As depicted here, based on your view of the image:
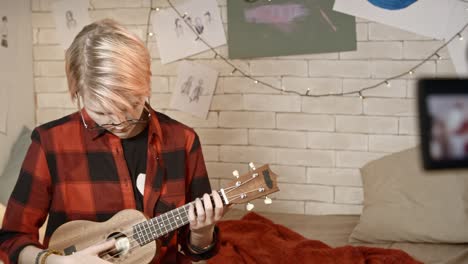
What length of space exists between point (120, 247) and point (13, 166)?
1.34m

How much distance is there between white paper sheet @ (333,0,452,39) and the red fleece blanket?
2.98ft

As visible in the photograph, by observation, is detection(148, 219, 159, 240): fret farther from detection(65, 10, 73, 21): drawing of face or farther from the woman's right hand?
detection(65, 10, 73, 21): drawing of face

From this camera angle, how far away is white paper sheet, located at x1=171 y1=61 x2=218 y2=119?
7.88ft

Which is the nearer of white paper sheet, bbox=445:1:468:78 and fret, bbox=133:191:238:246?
fret, bbox=133:191:238:246

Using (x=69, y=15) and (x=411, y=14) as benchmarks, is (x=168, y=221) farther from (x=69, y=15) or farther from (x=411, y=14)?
(x=69, y=15)

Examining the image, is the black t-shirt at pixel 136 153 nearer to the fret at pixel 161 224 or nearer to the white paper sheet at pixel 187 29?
the fret at pixel 161 224

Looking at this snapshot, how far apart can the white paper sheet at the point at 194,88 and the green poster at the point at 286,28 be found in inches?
6.1

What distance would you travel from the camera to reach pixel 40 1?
259 centimetres

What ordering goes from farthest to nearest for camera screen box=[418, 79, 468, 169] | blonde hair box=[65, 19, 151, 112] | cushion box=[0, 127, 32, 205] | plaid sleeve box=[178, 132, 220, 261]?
cushion box=[0, 127, 32, 205], plaid sleeve box=[178, 132, 220, 261], blonde hair box=[65, 19, 151, 112], camera screen box=[418, 79, 468, 169]

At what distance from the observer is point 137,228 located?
1.30 metres

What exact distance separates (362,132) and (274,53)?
51 centimetres

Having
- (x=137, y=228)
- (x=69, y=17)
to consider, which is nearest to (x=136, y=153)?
(x=137, y=228)

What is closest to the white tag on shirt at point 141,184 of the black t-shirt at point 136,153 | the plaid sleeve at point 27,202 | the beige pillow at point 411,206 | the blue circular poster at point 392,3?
the black t-shirt at point 136,153

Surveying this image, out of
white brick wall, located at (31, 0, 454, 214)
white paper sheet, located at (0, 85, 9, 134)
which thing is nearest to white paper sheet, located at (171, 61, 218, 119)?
white brick wall, located at (31, 0, 454, 214)
